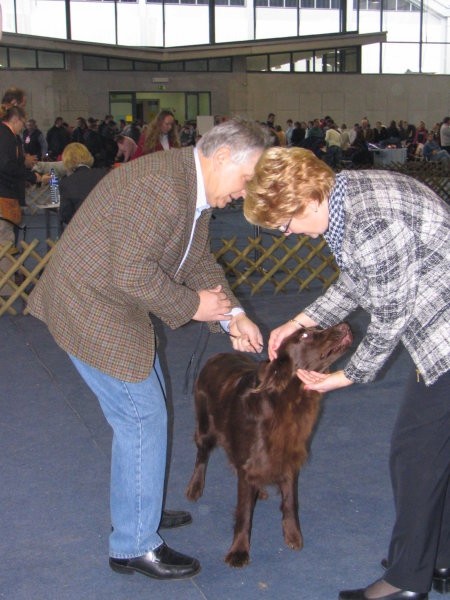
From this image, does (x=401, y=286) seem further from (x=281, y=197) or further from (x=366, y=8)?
(x=366, y=8)

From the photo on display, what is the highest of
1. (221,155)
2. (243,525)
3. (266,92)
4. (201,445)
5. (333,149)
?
(266,92)

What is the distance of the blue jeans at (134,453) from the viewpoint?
231cm

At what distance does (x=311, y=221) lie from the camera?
2033mm

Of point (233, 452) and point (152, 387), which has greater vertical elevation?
point (152, 387)

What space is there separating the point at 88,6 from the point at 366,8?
1003 cm

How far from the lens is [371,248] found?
191cm

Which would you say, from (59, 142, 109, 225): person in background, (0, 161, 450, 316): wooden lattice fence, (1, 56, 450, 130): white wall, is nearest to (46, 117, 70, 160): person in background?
(1, 56, 450, 130): white wall

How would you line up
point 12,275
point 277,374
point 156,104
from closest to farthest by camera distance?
point 277,374 → point 12,275 → point 156,104

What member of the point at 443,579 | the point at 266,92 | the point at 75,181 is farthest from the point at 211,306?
the point at 266,92

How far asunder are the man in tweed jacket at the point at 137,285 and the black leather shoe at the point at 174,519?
45 centimetres

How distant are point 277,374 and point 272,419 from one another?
0.60 feet

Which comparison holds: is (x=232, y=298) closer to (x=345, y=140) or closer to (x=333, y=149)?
(x=333, y=149)

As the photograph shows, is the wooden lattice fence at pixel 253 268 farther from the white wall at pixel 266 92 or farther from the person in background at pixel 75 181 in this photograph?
the white wall at pixel 266 92

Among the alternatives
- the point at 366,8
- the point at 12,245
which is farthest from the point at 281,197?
the point at 366,8
